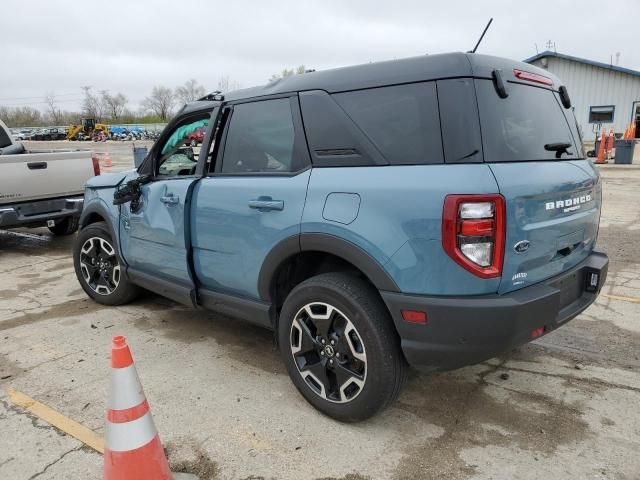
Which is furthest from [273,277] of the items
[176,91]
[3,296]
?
[176,91]

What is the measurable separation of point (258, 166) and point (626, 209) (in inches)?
349

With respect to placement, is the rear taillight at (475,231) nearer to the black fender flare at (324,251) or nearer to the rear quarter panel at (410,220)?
the rear quarter panel at (410,220)

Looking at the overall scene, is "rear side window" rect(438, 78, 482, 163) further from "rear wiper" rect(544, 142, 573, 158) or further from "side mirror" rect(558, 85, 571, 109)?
"side mirror" rect(558, 85, 571, 109)

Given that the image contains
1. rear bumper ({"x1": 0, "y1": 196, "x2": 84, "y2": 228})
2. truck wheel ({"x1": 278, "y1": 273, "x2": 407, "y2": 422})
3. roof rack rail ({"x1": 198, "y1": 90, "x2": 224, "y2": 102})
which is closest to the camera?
truck wheel ({"x1": 278, "y1": 273, "x2": 407, "y2": 422})

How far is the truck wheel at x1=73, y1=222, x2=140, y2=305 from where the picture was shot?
464 centimetres

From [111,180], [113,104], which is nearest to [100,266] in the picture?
[111,180]

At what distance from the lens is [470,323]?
2318 mm

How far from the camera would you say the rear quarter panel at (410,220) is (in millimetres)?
2299

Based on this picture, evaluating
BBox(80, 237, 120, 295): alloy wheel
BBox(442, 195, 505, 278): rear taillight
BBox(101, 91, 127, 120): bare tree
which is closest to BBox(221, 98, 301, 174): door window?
BBox(442, 195, 505, 278): rear taillight

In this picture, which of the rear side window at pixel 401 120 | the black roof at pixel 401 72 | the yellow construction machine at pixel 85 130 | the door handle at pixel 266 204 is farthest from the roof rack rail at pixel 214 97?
the yellow construction machine at pixel 85 130

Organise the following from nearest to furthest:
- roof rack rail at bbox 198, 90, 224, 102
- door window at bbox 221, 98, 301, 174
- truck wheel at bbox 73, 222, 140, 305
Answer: door window at bbox 221, 98, 301, 174, roof rack rail at bbox 198, 90, 224, 102, truck wheel at bbox 73, 222, 140, 305

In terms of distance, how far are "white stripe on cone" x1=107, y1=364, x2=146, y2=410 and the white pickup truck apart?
17.5 feet

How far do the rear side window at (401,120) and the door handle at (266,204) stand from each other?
657 millimetres

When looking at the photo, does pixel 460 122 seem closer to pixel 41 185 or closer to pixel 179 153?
pixel 179 153
